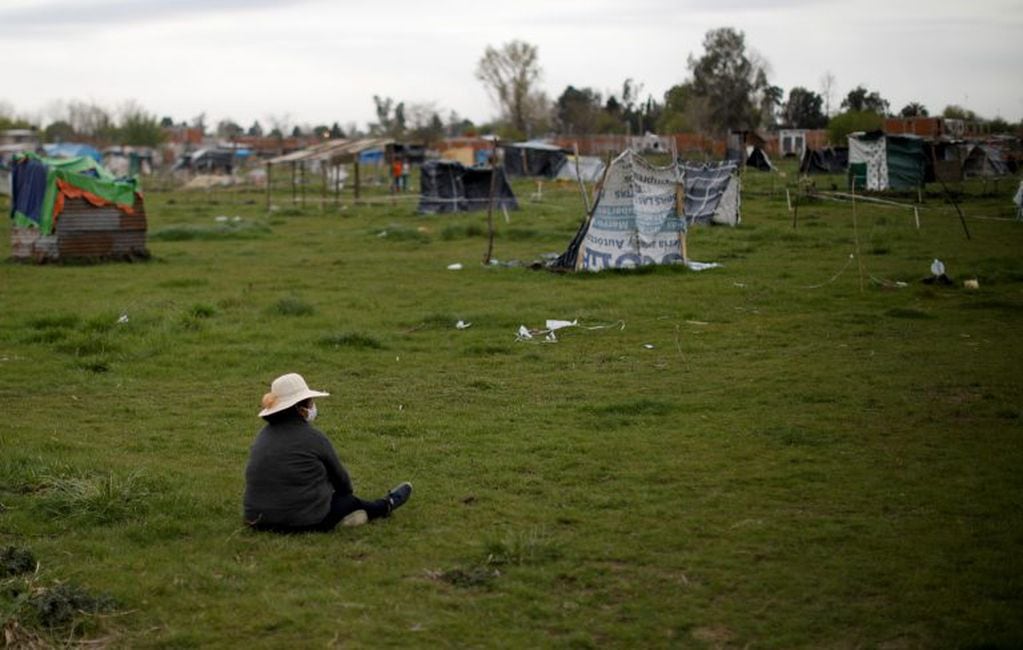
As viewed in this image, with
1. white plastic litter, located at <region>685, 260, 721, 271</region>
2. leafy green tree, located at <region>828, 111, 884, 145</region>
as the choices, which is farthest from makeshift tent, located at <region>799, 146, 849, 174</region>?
white plastic litter, located at <region>685, 260, 721, 271</region>

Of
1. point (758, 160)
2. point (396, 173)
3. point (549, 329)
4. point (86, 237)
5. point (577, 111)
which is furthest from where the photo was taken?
point (577, 111)

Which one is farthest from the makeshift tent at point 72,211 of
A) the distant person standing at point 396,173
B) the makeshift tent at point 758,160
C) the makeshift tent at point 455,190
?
the makeshift tent at point 758,160

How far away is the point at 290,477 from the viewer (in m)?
6.95

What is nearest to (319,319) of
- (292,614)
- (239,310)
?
(239,310)

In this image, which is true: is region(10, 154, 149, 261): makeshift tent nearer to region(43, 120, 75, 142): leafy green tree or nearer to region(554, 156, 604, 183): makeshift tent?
region(554, 156, 604, 183): makeshift tent

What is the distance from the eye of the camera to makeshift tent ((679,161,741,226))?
88.6 feet

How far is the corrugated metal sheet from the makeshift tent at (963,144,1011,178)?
29.8m

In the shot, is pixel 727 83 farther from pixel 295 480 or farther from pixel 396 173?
pixel 295 480

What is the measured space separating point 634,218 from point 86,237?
10873 mm

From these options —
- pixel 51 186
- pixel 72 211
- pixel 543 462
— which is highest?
pixel 51 186

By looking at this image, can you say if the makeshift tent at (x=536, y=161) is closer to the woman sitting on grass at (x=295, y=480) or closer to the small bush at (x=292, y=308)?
the small bush at (x=292, y=308)

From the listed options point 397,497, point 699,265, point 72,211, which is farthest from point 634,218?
point 397,497

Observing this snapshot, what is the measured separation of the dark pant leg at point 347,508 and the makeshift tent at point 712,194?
805 inches

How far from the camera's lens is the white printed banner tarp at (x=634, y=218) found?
1905 centimetres
